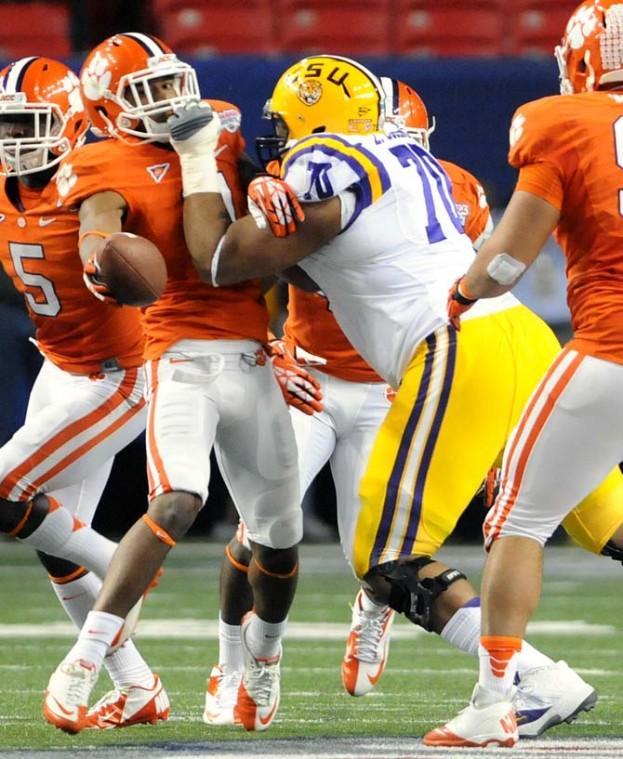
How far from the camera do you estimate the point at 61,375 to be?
4.72m

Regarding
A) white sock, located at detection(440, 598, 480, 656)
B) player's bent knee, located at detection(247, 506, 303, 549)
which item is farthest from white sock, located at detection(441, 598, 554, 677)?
player's bent knee, located at detection(247, 506, 303, 549)

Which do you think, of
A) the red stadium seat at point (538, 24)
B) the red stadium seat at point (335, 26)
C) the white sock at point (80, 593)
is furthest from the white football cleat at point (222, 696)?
the red stadium seat at point (538, 24)

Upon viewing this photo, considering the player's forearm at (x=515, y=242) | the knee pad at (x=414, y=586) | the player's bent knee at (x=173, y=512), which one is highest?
the player's forearm at (x=515, y=242)

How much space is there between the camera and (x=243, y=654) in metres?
4.53

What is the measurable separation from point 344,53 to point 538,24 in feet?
3.63

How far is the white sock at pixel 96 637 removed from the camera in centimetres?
382

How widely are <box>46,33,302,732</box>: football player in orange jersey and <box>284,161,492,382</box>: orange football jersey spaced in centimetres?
71

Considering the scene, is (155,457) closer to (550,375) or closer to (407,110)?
(550,375)

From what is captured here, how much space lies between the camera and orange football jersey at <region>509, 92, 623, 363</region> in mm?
3520

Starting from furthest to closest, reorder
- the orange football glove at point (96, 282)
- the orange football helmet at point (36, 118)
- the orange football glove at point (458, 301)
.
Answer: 1. the orange football helmet at point (36, 118)
2. the orange football glove at point (96, 282)
3. the orange football glove at point (458, 301)

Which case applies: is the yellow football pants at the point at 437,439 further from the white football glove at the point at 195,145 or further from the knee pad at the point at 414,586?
the white football glove at the point at 195,145

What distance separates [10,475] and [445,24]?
5591 millimetres

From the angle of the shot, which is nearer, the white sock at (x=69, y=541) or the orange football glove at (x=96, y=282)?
the orange football glove at (x=96, y=282)

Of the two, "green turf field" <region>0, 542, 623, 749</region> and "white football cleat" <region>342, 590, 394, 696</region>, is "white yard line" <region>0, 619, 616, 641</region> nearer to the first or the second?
"green turf field" <region>0, 542, 623, 749</region>
